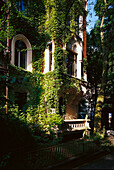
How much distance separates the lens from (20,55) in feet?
40.1

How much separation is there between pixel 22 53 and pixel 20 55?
299 mm

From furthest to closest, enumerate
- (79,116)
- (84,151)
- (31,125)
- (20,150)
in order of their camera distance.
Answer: (79,116)
(31,125)
(84,151)
(20,150)

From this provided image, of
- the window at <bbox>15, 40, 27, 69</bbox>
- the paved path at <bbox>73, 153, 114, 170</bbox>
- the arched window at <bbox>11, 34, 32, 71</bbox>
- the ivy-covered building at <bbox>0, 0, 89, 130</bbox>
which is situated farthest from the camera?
the window at <bbox>15, 40, 27, 69</bbox>

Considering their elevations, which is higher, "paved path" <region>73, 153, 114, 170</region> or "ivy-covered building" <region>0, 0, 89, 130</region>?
"ivy-covered building" <region>0, 0, 89, 130</region>

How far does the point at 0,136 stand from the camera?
18.5ft

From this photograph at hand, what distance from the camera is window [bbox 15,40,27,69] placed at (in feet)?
38.9

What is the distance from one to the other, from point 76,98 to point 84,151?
24.6ft

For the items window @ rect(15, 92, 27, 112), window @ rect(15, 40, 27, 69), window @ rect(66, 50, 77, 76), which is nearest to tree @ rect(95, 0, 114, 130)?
window @ rect(66, 50, 77, 76)

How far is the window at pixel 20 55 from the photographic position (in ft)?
38.9

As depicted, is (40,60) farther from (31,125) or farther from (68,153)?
(68,153)

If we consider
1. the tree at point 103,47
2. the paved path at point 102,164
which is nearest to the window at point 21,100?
the tree at point 103,47

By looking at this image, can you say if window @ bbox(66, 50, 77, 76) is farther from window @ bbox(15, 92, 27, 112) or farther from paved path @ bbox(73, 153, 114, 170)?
paved path @ bbox(73, 153, 114, 170)

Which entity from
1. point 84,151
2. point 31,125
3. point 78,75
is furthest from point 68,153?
point 78,75

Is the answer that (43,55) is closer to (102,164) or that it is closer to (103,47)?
(103,47)
